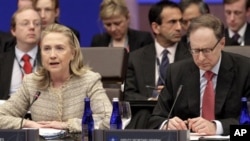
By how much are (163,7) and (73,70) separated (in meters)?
2.34

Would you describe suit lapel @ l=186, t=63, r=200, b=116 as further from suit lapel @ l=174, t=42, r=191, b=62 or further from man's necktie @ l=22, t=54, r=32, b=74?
man's necktie @ l=22, t=54, r=32, b=74

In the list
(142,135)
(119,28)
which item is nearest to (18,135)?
(142,135)

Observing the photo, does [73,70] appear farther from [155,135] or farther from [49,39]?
[155,135]

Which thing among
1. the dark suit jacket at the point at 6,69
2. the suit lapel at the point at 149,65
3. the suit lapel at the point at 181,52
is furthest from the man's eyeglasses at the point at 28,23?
the suit lapel at the point at 181,52

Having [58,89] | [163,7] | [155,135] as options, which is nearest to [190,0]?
[163,7]

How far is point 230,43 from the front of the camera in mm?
7461

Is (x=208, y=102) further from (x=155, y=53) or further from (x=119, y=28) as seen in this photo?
(x=119, y=28)

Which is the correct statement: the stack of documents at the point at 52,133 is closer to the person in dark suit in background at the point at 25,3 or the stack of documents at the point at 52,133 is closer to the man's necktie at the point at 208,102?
the man's necktie at the point at 208,102

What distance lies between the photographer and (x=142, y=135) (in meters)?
4.12

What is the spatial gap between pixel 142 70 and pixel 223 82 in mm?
1781

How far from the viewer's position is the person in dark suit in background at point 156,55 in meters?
7.18

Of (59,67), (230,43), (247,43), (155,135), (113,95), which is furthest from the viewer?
(247,43)

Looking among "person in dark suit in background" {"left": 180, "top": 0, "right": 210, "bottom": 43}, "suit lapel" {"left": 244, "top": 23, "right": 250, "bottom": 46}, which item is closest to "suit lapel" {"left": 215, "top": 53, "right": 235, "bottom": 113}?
"suit lapel" {"left": 244, "top": 23, "right": 250, "bottom": 46}

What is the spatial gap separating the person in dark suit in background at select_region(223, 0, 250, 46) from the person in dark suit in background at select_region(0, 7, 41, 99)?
1.85 m
